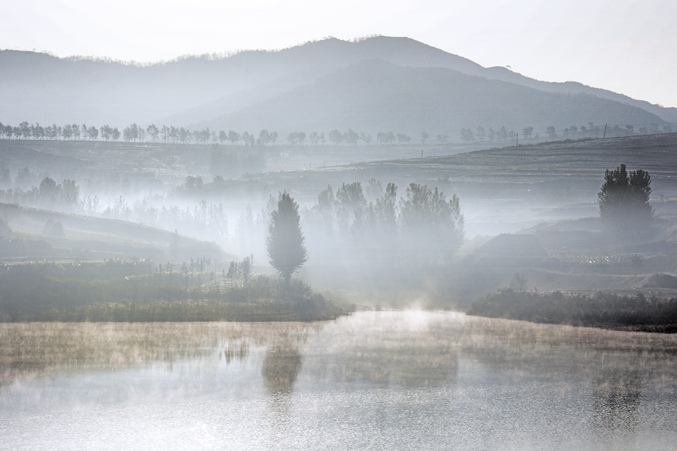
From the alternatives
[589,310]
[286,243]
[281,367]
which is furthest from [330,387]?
[286,243]

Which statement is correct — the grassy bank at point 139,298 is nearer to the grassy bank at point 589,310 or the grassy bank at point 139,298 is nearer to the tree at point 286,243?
the tree at point 286,243

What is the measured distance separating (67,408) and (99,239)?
281ft

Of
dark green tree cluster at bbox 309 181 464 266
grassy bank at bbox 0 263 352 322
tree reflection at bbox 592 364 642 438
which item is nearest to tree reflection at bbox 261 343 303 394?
grassy bank at bbox 0 263 352 322

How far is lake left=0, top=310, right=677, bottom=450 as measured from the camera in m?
40.5

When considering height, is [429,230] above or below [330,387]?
above

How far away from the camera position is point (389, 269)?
397 ft

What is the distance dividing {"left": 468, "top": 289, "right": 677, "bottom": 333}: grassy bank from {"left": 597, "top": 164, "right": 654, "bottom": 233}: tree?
40.5m

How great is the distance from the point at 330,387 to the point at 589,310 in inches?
1605

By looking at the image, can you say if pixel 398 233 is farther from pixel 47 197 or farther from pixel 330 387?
pixel 47 197

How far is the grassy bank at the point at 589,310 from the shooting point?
78.6 metres

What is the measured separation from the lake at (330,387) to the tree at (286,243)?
2145cm

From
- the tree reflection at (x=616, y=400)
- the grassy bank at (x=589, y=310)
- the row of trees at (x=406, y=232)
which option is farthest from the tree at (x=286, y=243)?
the tree reflection at (x=616, y=400)

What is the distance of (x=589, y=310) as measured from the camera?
3221 inches

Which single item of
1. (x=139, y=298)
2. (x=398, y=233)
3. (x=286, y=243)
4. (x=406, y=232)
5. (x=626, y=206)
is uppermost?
(x=626, y=206)
